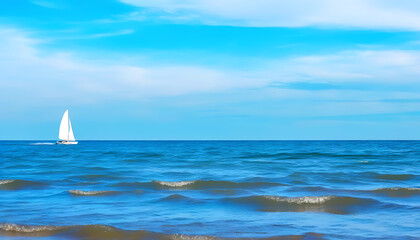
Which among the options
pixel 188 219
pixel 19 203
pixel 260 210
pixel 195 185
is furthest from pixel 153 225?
pixel 195 185

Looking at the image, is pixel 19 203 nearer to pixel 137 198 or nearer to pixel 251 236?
pixel 137 198

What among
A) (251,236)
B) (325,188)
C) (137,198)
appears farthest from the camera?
(325,188)

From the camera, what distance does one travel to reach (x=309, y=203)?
12.6 m

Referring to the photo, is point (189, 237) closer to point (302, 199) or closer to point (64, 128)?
point (302, 199)

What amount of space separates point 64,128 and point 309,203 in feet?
299

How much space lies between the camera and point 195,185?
17.3 meters

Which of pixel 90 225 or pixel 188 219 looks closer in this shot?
pixel 90 225

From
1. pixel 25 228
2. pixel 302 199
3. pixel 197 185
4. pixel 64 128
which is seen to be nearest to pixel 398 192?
pixel 302 199

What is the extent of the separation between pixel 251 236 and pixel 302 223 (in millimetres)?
1747

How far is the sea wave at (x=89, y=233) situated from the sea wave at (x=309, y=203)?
10.0 ft

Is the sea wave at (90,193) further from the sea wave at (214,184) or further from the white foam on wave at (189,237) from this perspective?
the white foam on wave at (189,237)

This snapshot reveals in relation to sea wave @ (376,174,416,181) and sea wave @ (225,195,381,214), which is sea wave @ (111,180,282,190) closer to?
sea wave @ (225,195,381,214)

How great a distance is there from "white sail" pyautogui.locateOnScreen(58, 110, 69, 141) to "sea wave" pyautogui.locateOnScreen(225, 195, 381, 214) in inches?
3433

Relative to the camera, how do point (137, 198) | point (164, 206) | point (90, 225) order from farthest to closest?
point (137, 198), point (164, 206), point (90, 225)
